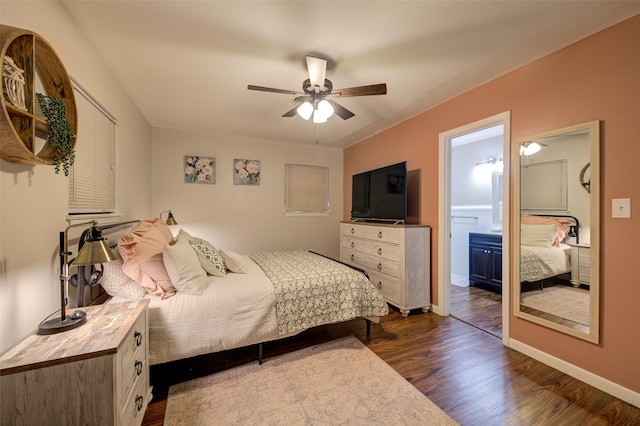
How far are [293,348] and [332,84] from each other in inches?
100

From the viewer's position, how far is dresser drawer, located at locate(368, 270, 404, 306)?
9.83ft

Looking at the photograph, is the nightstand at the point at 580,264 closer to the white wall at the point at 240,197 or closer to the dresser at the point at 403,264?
the dresser at the point at 403,264

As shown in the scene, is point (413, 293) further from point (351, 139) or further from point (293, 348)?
point (351, 139)

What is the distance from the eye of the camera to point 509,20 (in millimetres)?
1691

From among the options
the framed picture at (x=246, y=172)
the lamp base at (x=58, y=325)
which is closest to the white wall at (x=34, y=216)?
the lamp base at (x=58, y=325)

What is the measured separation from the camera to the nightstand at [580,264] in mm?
1835

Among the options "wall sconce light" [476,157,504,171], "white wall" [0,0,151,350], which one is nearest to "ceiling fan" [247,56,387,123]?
"white wall" [0,0,151,350]

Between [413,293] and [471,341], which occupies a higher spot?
[413,293]

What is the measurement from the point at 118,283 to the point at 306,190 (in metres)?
3.40

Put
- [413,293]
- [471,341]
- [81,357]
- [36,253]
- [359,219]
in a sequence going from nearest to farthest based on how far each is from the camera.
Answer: [81,357] → [36,253] → [471,341] → [413,293] → [359,219]

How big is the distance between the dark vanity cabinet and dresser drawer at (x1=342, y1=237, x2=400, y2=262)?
1.82 m

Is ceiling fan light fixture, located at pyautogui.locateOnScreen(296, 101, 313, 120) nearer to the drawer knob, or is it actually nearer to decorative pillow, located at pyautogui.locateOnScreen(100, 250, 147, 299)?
decorative pillow, located at pyautogui.locateOnScreen(100, 250, 147, 299)

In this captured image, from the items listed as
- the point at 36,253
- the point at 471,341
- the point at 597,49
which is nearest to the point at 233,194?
the point at 36,253

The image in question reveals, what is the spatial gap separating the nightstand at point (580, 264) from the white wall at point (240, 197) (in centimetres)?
352
